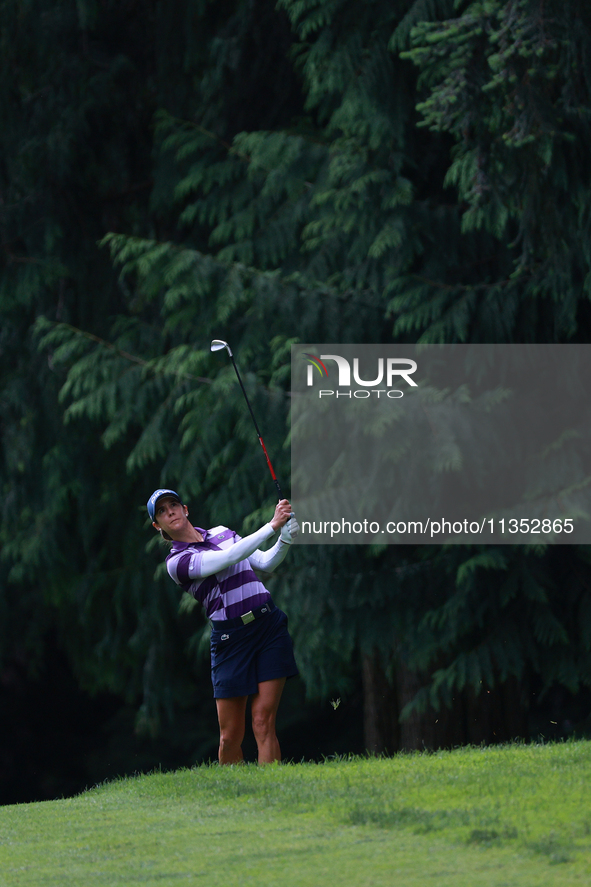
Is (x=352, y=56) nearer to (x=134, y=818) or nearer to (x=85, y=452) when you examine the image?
(x=85, y=452)

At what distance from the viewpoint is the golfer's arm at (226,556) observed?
5.43m

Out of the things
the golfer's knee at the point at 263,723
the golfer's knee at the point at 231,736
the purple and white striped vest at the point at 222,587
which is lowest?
the golfer's knee at the point at 231,736

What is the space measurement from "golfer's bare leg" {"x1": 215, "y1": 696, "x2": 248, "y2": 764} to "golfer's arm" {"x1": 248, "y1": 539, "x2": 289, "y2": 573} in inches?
26.4

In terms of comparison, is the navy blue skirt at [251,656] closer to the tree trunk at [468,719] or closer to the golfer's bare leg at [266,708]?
the golfer's bare leg at [266,708]

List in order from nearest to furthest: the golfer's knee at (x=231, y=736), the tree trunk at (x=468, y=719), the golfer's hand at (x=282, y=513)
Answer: the golfer's hand at (x=282, y=513)
the golfer's knee at (x=231, y=736)
the tree trunk at (x=468, y=719)

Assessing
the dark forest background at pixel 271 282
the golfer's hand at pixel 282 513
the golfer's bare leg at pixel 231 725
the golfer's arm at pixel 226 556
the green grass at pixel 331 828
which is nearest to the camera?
the green grass at pixel 331 828

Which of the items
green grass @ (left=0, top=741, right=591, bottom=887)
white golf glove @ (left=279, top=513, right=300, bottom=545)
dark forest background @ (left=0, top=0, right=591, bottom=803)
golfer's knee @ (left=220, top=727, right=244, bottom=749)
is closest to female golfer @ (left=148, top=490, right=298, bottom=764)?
white golf glove @ (left=279, top=513, right=300, bottom=545)

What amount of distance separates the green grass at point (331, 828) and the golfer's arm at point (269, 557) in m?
1.01

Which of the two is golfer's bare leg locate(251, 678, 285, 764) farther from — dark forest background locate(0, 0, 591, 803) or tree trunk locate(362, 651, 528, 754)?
tree trunk locate(362, 651, 528, 754)

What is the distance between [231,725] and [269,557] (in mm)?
907

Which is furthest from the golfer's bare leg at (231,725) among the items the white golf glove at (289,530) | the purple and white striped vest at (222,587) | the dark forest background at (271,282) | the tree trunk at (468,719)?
the tree trunk at (468,719)

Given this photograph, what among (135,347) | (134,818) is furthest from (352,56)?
(134,818)

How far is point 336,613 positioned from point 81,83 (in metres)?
6.08

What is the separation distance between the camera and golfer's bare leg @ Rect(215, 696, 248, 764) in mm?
5875
